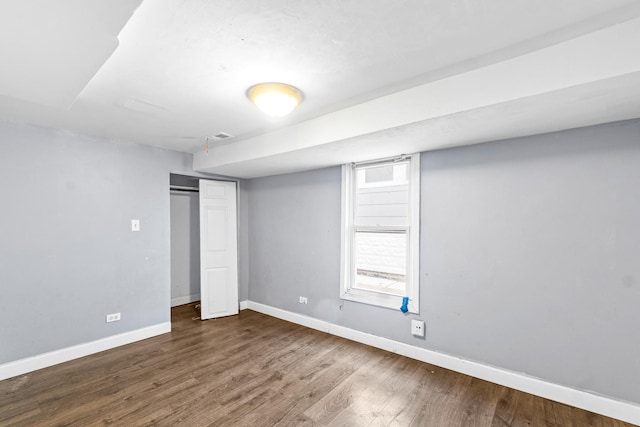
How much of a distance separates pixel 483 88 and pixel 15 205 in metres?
4.13

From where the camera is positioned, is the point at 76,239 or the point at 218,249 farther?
the point at 218,249

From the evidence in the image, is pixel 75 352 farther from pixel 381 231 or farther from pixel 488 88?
pixel 488 88

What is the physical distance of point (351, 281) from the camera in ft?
11.9

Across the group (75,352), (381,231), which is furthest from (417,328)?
(75,352)

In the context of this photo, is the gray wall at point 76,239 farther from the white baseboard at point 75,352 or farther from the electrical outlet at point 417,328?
the electrical outlet at point 417,328

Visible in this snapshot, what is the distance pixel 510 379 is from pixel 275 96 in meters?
3.02

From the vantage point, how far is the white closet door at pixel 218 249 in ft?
14.0

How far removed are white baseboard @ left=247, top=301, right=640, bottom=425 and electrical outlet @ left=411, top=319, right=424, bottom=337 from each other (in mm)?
153

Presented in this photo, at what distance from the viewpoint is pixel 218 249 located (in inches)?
174

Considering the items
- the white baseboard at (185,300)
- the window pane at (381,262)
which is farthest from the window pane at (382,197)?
the white baseboard at (185,300)

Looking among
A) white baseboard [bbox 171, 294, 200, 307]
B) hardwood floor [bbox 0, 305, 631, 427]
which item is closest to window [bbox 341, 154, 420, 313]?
hardwood floor [bbox 0, 305, 631, 427]

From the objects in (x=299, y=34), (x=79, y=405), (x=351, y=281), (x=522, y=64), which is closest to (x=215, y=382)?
(x=79, y=405)

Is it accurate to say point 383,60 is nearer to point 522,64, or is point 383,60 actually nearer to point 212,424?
point 522,64

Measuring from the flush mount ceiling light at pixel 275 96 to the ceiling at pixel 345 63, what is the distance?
6 centimetres
